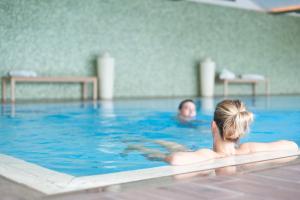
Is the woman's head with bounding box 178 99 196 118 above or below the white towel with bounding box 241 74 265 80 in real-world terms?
below

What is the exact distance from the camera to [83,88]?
41.1 feet

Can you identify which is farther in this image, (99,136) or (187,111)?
(187,111)

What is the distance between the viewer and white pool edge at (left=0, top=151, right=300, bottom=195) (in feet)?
7.13

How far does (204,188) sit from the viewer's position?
84.0 inches

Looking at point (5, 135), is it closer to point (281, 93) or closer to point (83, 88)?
point (83, 88)

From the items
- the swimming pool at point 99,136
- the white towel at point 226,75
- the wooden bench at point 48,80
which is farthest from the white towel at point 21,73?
the white towel at point 226,75

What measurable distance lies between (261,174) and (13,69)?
384 inches

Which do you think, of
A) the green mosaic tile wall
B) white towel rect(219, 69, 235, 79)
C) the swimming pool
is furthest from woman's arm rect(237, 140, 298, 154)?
white towel rect(219, 69, 235, 79)

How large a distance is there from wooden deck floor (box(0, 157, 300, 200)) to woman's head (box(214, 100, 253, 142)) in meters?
0.40

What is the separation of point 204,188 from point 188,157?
2.38 ft

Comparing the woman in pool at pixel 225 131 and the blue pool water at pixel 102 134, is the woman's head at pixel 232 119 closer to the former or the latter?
the woman in pool at pixel 225 131

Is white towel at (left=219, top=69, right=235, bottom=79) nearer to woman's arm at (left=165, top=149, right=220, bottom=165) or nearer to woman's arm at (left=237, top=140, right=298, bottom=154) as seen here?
woman's arm at (left=237, top=140, right=298, bottom=154)

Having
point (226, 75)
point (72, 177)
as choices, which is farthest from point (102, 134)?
point (226, 75)

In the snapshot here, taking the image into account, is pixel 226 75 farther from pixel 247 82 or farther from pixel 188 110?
pixel 188 110
